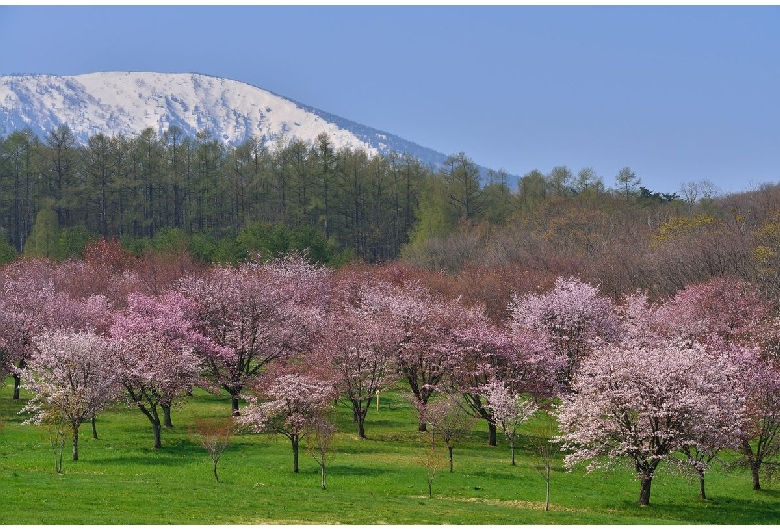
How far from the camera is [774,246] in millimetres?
75625

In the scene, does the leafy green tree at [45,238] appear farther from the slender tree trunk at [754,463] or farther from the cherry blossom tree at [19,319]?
the slender tree trunk at [754,463]

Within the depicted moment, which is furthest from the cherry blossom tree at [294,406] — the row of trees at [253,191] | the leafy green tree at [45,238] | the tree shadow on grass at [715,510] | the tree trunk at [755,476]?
the row of trees at [253,191]

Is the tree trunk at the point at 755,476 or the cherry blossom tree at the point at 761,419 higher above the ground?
the cherry blossom tree at the point at 761,419

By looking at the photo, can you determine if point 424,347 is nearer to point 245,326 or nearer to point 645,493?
point 245,326

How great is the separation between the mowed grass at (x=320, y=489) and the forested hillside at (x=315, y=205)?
4520cm

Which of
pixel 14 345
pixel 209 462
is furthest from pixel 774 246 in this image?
pixel 14 345

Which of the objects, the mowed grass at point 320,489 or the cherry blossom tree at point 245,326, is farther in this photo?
the cherry blossom tree at point 245,326

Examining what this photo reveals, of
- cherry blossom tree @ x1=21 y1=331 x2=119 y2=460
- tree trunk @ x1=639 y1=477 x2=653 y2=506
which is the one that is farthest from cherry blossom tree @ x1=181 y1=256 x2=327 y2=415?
tree trunk @ x1=639 y1=477 x2=653 y2=506

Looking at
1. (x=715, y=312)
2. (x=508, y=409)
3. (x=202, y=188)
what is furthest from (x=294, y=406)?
(x=202, y=188)

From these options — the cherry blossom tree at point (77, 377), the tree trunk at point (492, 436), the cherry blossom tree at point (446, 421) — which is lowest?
the tree trunk at point (492, 436)

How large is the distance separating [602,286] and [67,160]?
81674 millimetres

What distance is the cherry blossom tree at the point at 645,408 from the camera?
38469 mm

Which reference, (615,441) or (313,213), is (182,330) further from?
(313,213)

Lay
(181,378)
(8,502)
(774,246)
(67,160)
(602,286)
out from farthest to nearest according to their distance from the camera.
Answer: (67,160) < (602,286) < (774,246) < (181,378) < (8,502)
